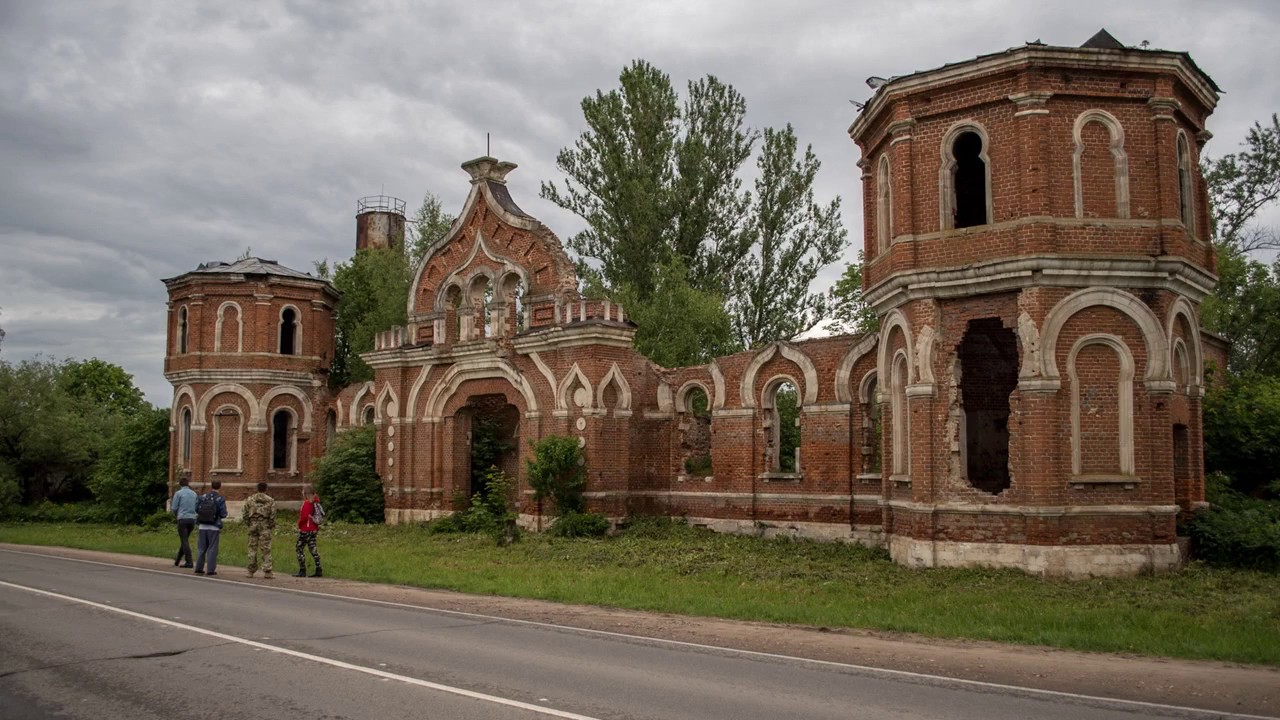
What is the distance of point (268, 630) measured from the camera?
40.5 ft

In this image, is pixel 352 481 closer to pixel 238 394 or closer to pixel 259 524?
pixel 238 394

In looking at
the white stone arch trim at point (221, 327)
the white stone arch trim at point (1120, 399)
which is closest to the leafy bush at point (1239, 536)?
the white stone arch trim at point (1120, 399)

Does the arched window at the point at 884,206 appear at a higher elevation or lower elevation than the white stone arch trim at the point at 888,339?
higher

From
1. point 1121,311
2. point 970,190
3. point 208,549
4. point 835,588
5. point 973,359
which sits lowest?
point 835,588

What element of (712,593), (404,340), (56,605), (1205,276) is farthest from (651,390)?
(56,605)

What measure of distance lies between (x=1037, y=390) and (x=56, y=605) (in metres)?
15.2

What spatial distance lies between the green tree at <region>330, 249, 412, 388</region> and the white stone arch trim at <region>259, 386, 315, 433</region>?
5.83m

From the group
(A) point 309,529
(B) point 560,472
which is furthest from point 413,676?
(B) point 560,472

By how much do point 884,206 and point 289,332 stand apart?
2489 cm

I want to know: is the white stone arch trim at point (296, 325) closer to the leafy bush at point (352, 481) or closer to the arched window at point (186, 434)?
the arched window at point (186, 434)

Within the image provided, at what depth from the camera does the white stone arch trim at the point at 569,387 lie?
26.0 m

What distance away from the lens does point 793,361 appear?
78.4ft

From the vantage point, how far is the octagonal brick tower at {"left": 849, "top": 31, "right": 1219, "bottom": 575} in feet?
56.6

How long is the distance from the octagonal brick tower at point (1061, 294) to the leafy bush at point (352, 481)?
17500 millimetres
